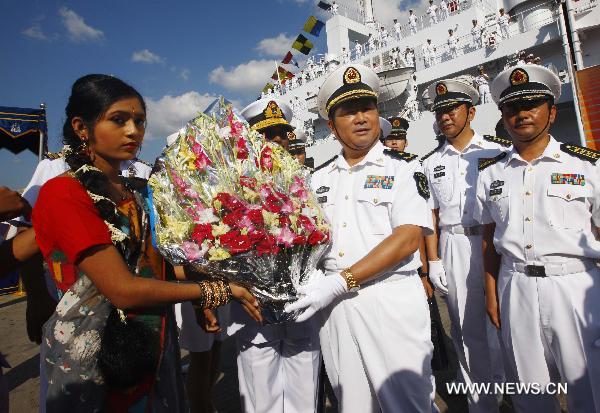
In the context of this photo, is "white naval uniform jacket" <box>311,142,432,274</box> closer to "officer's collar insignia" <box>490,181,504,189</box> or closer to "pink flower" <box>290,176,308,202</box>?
"pink flower" <box>290,176,308,202</box>

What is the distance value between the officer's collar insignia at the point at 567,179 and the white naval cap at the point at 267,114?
2.16m

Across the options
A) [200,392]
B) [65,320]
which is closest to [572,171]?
[65,320]

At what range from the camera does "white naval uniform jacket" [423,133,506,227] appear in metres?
3.42

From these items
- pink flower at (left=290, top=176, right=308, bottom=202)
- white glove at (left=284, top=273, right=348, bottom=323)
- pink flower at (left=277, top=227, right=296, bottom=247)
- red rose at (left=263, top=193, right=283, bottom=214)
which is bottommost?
white glove at (left=284, top=273, right=348, bottom=323)

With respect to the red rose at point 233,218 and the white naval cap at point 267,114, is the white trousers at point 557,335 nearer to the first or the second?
the red rose at point 233,218

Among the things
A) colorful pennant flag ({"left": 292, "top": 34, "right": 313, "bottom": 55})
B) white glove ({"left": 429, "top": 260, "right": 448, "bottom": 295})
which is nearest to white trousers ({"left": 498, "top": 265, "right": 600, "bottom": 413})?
white glove ({"left": 429, "top": 260, "right": 448, "bottom": 295})

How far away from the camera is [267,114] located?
3.40 meters

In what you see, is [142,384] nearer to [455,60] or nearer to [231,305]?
[231,305]

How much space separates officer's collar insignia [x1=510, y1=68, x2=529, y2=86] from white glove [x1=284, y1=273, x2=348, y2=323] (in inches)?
74.9

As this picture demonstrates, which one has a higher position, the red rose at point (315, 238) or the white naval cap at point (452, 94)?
the white naval cap at point (452, 94)

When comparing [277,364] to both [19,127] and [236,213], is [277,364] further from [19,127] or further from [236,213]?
[19,127]

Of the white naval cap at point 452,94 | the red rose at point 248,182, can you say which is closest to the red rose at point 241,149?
the red rose at point 248,182

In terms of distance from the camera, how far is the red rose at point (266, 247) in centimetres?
168

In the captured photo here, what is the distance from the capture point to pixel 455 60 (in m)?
18.0
